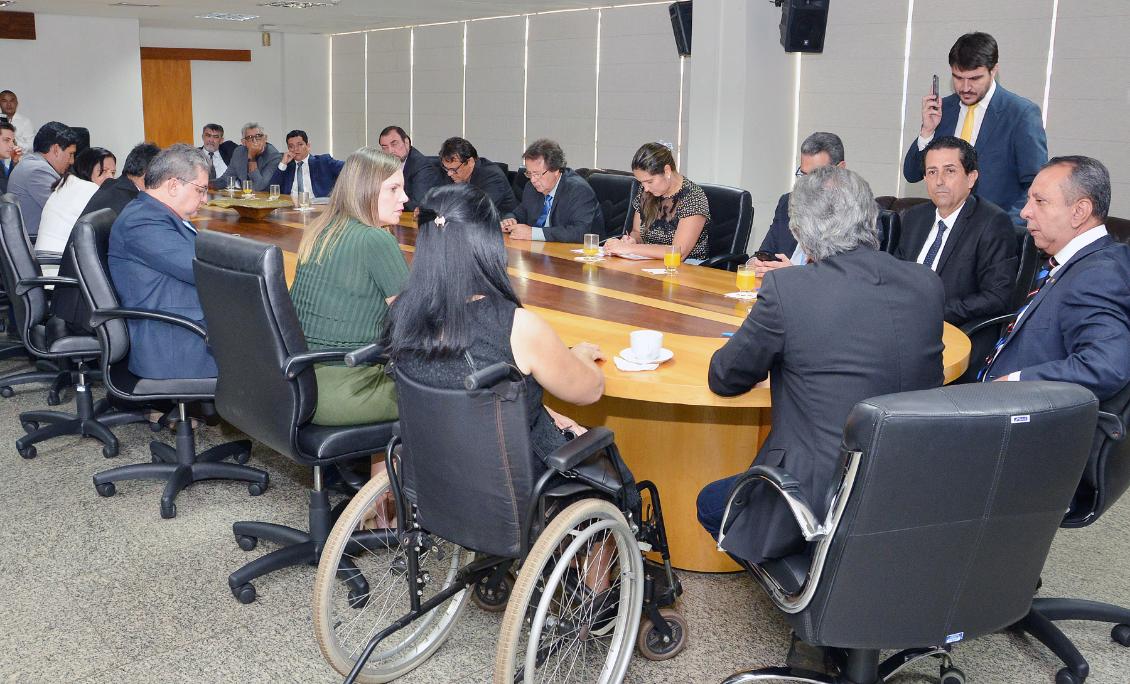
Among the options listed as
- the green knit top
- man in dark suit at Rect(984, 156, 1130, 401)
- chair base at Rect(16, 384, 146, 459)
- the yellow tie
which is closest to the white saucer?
the green knit top

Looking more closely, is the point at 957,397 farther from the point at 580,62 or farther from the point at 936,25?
the point at 580,62

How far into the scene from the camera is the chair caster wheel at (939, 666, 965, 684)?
96.5 inches

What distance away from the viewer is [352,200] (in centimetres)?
302

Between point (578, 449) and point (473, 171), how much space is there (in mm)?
4639

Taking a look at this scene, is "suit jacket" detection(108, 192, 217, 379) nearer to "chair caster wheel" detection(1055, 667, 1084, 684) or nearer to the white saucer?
the white saucer

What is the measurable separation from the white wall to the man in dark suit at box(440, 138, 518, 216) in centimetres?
818

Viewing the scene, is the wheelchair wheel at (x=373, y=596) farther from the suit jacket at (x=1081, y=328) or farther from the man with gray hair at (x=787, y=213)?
the man with gray hair at (x=787, y=213)

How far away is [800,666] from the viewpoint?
2.45 meters

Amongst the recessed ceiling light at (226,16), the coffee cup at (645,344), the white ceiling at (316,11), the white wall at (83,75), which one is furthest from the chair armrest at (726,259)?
the white wall at (83,75)

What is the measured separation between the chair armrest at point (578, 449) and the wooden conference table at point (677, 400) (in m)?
0.27

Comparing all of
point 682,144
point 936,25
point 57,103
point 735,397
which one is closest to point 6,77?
point 57,103

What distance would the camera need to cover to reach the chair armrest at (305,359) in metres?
2.71

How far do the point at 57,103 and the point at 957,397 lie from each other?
517 inches

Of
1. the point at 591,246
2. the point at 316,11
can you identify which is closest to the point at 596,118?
the point at 316,11
